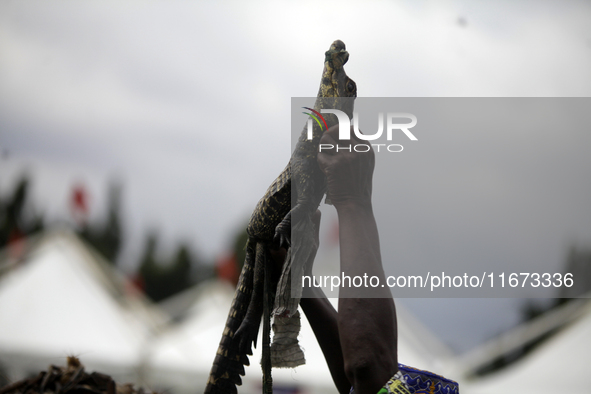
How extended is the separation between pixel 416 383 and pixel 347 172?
1.75ft

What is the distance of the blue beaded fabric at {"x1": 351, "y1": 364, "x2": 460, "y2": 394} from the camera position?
3.18 ft

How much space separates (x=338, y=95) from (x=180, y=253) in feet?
77.1

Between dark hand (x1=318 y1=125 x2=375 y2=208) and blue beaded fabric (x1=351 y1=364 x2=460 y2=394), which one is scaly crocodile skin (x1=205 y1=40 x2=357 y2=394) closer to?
dark hand (x1=318 y1=125 x2=375 y2=208)

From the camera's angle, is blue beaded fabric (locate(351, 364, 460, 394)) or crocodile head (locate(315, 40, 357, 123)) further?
crocodile head (locate(315, 40, 357, 123))

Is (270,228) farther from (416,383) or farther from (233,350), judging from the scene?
(416,383)

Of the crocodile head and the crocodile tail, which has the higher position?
the crocodile head

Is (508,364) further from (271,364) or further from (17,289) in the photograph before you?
(17,289)

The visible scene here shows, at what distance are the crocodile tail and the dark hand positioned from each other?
15.6 inches

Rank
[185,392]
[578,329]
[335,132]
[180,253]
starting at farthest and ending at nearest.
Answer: [180,253] < [185,392] < [578,329] < [335,132]

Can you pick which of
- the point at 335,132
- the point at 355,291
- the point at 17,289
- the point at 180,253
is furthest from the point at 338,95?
the point at 180,253

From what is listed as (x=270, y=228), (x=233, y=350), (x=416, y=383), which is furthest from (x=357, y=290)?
(x=233, y=350)

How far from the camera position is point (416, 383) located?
1.00 metres

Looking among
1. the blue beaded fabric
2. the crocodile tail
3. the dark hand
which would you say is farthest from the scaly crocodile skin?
the blue beaded fabric

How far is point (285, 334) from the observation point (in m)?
1.27
